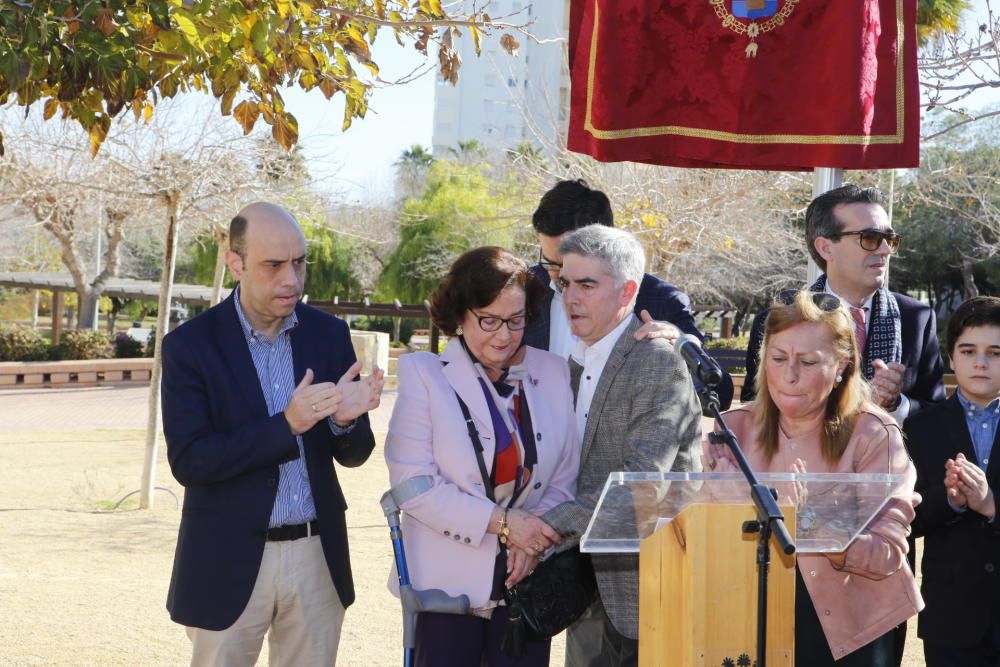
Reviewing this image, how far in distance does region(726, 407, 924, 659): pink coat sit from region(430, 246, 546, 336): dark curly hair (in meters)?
1.03

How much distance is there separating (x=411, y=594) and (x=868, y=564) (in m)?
1.42

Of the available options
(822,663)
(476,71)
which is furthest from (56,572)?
(476,71)

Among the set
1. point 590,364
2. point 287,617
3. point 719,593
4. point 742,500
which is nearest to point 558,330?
point 590,364

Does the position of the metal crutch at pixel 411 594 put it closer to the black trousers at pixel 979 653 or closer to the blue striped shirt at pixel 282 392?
the blue striped shirt at pixel 282 392

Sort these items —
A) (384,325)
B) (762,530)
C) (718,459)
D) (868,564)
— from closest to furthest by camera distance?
(762,530), (868,564), (718,459), (384,325)

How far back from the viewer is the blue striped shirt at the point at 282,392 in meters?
3.86

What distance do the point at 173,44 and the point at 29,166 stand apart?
531 inches

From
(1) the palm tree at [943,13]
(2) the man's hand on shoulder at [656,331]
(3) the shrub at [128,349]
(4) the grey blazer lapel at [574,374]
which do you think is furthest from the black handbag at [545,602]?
(3) the shrub at [128,349]

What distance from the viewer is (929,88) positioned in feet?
22.5

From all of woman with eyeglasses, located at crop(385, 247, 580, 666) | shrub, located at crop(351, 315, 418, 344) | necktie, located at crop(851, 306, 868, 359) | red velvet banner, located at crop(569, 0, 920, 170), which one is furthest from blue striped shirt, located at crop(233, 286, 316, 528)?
shrub, located at crop(351, 315, 418, 344)

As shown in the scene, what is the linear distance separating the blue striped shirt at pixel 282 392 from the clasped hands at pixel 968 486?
7.33 feet

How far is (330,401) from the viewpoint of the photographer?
3.62 m

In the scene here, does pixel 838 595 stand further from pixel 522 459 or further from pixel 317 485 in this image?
pixel 317 485

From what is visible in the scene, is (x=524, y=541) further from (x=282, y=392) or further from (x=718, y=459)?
(x=282, y=392)
